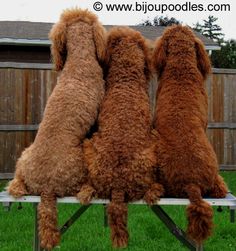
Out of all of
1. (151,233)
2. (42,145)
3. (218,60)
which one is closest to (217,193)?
(42,145)

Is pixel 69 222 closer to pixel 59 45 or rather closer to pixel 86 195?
pixel 86 195

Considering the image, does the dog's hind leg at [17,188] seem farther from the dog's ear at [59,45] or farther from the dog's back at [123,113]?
the dog's ear at [59,45]

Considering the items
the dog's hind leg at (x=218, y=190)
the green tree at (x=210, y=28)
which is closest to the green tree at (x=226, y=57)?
the green tree at (x=210, y=28)

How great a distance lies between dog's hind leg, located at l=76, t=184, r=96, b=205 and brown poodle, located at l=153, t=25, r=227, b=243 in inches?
14.7

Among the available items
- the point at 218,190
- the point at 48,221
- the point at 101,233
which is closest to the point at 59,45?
the point at 48,221

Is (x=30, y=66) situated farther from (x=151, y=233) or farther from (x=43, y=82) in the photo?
(x=151, y=233)

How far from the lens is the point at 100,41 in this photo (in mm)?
3133

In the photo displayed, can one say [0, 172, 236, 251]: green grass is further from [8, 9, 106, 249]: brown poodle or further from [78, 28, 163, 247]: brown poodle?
[78, 28, 163, 247]: brown poodle

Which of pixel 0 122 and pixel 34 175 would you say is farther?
pixel 0 122

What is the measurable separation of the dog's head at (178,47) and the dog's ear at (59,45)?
20.8 inches

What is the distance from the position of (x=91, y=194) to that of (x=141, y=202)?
0.27 m

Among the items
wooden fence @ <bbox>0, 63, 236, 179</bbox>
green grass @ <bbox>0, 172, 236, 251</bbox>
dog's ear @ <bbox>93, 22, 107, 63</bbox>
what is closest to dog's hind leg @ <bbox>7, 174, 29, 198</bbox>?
dog's ear @ <bbox>93, 22, 107, 63</bbox>

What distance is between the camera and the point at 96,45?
314 centimetres

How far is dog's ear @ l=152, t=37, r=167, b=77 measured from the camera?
10.3 feet
